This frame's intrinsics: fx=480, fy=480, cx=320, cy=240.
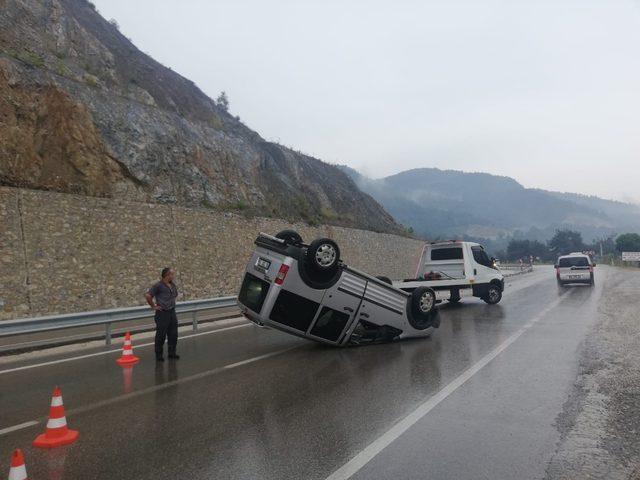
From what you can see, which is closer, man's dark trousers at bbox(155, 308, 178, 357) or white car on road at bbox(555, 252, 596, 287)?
man's dark trousers at bbox(155, 308, 178, 357)

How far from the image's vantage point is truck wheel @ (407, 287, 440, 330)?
33.3ft

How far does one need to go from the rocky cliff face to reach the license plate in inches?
454

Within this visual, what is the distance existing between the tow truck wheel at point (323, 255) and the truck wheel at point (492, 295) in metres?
10.7

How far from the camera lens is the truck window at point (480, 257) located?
57.0ft

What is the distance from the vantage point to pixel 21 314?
1398cm

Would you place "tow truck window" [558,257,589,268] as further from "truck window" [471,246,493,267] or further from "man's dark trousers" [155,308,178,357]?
"man's dark trousers" [155,308,178,357]

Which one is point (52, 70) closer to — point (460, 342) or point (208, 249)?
point (208, 249)

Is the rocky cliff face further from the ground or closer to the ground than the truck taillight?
further from the ground

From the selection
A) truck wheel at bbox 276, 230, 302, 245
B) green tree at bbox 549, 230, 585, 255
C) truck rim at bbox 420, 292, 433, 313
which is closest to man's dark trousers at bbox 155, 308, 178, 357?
truck wheel at bbox 276, 230, 302, 245

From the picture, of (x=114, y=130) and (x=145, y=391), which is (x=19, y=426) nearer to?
(x=145, y=391)

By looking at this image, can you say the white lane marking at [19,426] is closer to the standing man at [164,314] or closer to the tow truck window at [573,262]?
the standing man at [164,314]

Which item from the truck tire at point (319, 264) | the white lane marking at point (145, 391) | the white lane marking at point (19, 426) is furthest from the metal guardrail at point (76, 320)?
the truck tire at point (319, 264)

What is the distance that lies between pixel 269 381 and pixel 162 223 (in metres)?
14.5

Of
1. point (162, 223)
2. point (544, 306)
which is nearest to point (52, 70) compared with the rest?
point (162, 223)
